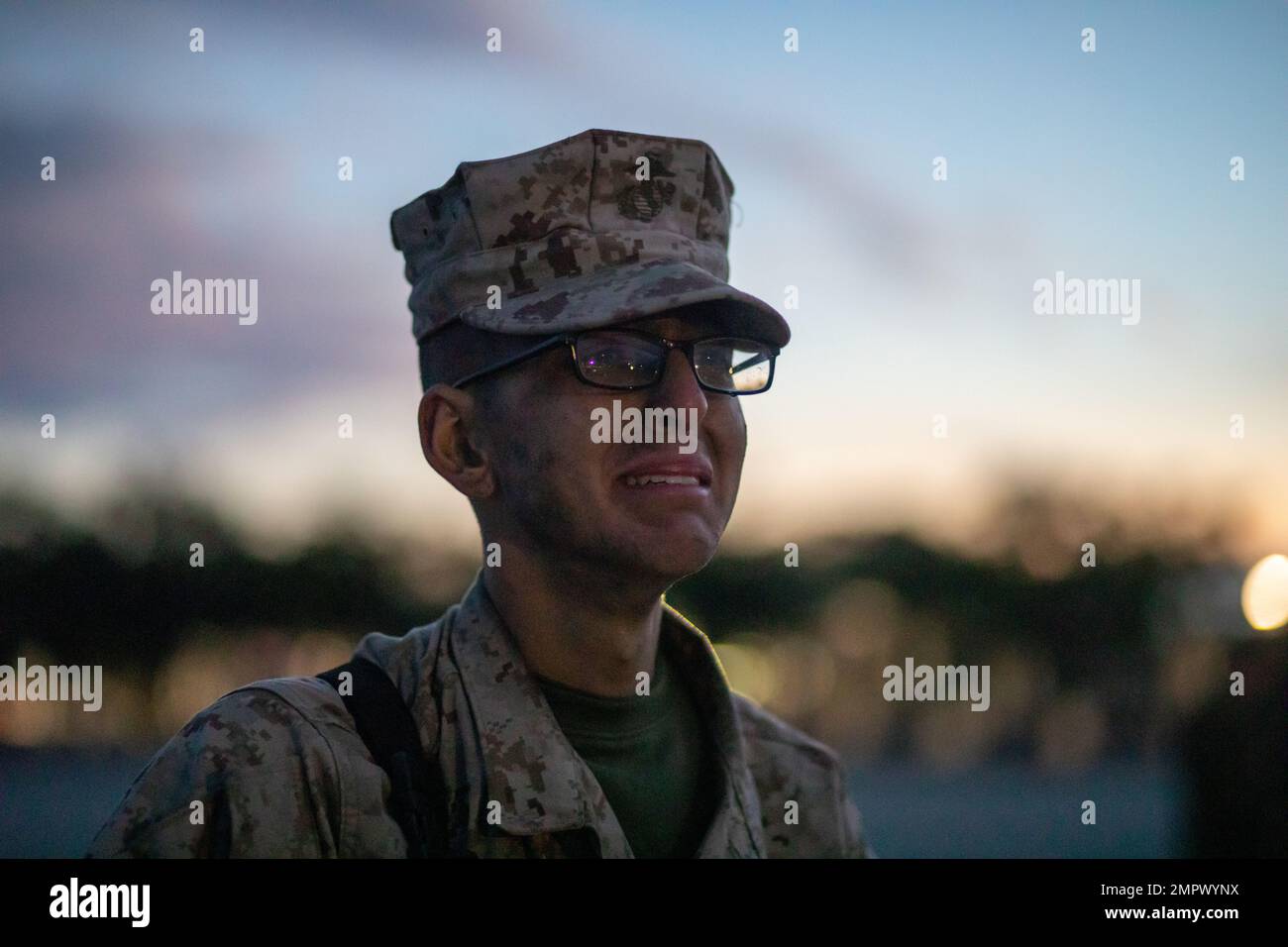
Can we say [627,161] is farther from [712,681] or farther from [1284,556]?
[1284,556]

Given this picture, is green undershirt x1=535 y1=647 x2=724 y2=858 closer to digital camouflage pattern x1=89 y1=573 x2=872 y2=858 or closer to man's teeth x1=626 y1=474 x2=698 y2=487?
digital camouflage pattern x1=89 y1=573 x2=872 y2=858

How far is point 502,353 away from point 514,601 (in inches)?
23.2

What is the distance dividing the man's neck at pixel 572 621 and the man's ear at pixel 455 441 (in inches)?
8.0

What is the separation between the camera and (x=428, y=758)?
2.52m

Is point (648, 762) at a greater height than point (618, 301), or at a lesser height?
lesser

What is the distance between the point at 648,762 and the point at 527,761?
1.21ft

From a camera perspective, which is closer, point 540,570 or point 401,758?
point 401,758
